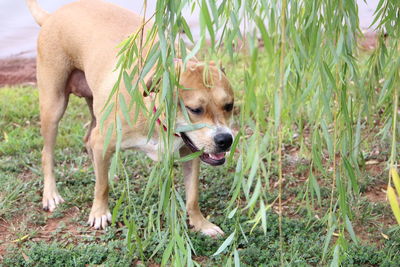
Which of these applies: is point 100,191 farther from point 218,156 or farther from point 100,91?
point 218,156

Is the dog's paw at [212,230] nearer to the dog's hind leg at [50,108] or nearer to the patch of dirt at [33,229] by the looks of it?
the patch of dirt at [33,229]

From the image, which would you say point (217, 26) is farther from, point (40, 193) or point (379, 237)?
point (40, 193)

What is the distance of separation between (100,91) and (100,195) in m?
0.65

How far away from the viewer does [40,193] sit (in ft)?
14.0

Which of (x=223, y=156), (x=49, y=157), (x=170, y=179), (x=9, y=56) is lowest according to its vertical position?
(x=9, y=56)

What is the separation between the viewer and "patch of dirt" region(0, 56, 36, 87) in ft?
21.5

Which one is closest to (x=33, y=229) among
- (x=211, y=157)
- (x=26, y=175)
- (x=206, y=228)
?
(x=26, y=175)

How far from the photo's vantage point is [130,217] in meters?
2.71

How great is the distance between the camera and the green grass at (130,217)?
3344 millimetres

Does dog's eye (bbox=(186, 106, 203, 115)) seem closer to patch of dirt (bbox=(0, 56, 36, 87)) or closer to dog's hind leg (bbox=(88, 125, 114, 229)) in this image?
dog's hind leg (bbox=(88, 125, 114, 229))

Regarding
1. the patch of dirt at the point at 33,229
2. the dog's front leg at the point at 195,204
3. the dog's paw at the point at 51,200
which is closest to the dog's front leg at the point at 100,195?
the patch of dirt at the point at 33,229

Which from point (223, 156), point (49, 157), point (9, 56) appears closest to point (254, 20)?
point (223, 156)

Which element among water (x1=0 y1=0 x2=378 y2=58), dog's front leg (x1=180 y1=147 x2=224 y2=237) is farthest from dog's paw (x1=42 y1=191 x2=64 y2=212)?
water (x1=0 y1=0 x2=378 y2=58)

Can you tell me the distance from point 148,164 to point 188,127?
7.57ft
